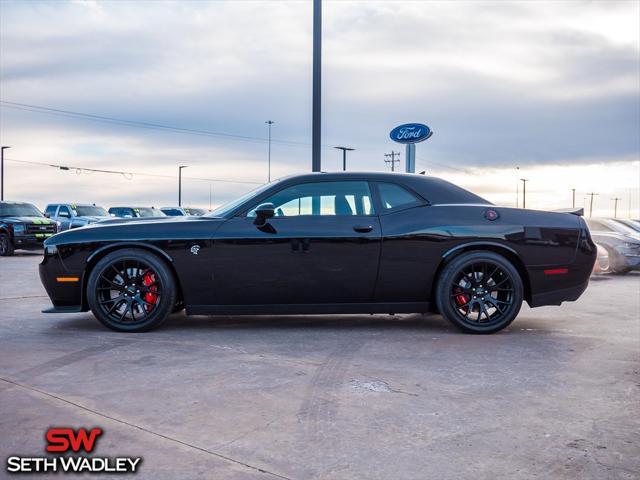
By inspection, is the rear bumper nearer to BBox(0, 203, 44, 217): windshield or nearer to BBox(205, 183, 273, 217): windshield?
BBox(205, 183, 273, 217): windshield

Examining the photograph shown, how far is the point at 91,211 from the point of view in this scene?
27500mm

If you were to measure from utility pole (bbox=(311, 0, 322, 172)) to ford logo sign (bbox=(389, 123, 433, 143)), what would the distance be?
340cm

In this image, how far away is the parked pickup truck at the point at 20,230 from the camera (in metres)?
19.8

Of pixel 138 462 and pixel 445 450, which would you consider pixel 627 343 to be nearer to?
pixel 445 450

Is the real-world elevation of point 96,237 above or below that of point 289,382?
above

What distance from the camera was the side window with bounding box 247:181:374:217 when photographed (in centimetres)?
618

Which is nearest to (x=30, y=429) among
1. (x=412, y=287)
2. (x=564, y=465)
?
(x=564, y=465)

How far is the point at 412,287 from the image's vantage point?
6.14 m

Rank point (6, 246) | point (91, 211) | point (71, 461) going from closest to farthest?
point (71, 461) < point (6, 246) < point (91, 211)

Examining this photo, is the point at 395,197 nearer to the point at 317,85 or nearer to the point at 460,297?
→ the point at 460,297

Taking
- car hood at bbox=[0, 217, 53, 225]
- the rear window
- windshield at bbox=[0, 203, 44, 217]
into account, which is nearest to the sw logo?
car hood at bbox=[0, 217, 53, 225]

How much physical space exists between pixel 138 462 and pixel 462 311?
395cm

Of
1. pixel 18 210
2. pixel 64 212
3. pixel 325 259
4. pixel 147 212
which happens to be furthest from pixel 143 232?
pixel 147 212

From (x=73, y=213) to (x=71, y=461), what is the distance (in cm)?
2600
